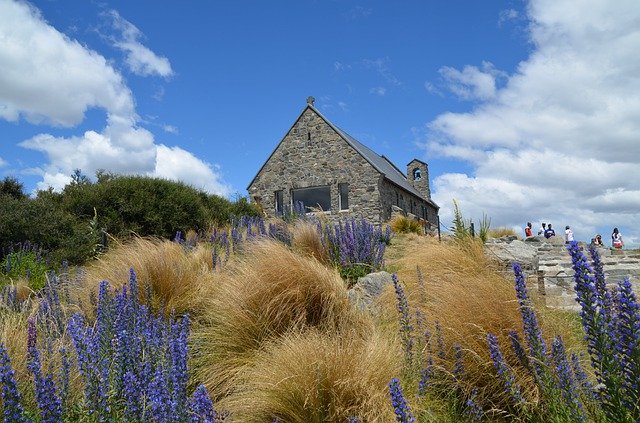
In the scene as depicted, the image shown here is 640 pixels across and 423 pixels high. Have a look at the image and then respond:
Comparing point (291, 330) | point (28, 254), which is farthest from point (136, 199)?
point (291, 330)

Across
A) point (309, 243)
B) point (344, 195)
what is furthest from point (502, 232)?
point (309, 243)

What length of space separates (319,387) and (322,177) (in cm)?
1973

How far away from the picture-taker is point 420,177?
108ft

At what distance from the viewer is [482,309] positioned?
3814 millimetres

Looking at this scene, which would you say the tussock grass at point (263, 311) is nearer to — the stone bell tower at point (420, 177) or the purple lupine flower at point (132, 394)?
Result: the purple lupine flower at point (132, 394)

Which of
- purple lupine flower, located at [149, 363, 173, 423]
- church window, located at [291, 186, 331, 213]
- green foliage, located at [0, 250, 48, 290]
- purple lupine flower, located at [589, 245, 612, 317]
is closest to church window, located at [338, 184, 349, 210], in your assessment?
church window, located at [291, 186, 331, 213]

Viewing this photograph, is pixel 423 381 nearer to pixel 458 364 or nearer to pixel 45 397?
pixel 458 364

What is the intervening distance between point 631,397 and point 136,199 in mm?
11812

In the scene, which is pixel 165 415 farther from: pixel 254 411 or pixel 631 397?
pixel 631 397

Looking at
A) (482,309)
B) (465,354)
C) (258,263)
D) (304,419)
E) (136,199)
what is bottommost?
(304,419)

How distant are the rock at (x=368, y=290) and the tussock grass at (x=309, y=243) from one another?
1344 mm

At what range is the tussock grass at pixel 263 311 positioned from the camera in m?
4.23

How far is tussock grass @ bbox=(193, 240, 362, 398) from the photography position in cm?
423

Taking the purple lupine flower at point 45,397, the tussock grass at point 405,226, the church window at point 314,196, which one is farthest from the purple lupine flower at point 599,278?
the church window at point 314,196
